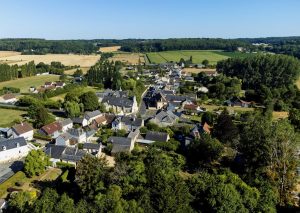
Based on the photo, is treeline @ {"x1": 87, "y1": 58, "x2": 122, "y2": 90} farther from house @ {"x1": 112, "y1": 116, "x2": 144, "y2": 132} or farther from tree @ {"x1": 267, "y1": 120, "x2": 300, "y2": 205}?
tree @ {"x1": 267, "y1": 120, "x2": 300, "y2": 205}

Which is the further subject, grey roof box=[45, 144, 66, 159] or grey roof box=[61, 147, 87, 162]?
grey roof box=[45, 144, 66, 159]

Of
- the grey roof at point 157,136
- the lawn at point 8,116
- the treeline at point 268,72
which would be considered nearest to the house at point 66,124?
the lawn at point 8,116

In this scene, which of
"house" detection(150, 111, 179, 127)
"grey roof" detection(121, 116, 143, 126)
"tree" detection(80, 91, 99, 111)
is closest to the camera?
"grey roof" detection(121, 116, 143, 126)

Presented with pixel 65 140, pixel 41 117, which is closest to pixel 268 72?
pixel 41 117

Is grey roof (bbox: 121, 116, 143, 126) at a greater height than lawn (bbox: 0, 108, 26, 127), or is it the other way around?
grey roof (bbox: 121, 116, 143, 126)

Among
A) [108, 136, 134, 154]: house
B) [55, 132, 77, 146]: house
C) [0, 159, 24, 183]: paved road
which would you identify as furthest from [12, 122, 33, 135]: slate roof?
[108, 136, 134, 154]: house

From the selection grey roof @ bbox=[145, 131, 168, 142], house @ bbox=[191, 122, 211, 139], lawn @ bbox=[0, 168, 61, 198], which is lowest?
lawn @ bbox=[0, 168, 61, 198]

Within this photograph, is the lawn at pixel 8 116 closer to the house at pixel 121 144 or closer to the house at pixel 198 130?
the house at pixel 121 144

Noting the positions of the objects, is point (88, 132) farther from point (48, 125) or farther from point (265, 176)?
point (265, 176)

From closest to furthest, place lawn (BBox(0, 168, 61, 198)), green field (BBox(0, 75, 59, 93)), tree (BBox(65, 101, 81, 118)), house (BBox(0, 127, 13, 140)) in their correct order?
1. lawn (BBox(0, 168, 61, 198))
2. house (BBox(0, 127, 13, 140))
3. tree (BBox(65, 101, 81, 118))
4. green field (BBox(0, 75, 59, 93))
